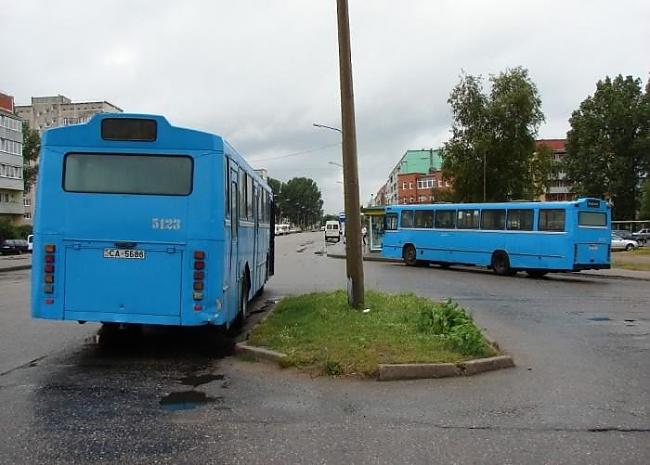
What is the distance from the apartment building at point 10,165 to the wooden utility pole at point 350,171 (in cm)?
7582

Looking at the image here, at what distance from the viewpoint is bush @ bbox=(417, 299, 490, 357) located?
8125 millimetres

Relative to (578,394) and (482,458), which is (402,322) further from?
(482,458)

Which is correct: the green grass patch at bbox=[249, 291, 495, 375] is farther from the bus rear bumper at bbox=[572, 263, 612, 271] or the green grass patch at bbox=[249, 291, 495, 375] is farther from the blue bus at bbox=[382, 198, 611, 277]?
the bus rear bumper at bbox=[572, 263, 612, 271]

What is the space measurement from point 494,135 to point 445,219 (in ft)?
73.3

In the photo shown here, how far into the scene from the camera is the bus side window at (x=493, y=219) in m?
24.9

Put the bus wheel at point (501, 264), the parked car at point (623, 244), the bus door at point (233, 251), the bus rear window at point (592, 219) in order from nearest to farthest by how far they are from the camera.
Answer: the bus door at point (233, 251) < the bus rear window at point (592, 219) < the bus wheel at point (501, 264) < the parked car at point (623, 244)

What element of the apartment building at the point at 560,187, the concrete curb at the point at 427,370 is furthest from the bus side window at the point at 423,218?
the apartment building at the point at 560,187

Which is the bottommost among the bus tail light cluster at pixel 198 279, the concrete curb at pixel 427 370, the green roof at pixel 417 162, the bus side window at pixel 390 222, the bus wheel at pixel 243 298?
the concrete curb at pixel 427 370

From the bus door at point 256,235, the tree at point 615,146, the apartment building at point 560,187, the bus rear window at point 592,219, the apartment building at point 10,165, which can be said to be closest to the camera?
the bus door at point 256,235

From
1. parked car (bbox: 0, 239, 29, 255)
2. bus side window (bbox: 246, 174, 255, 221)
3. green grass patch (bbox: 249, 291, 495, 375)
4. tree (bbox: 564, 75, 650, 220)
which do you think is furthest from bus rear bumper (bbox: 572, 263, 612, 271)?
tree (bbox: 564, 75, 650, 220)

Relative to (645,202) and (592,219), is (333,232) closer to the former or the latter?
(645,202)

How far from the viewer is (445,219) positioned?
27703 mm

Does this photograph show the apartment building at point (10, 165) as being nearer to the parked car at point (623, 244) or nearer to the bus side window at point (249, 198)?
the parked car at point (623, 244)

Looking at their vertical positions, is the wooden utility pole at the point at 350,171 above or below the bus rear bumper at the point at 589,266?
above
